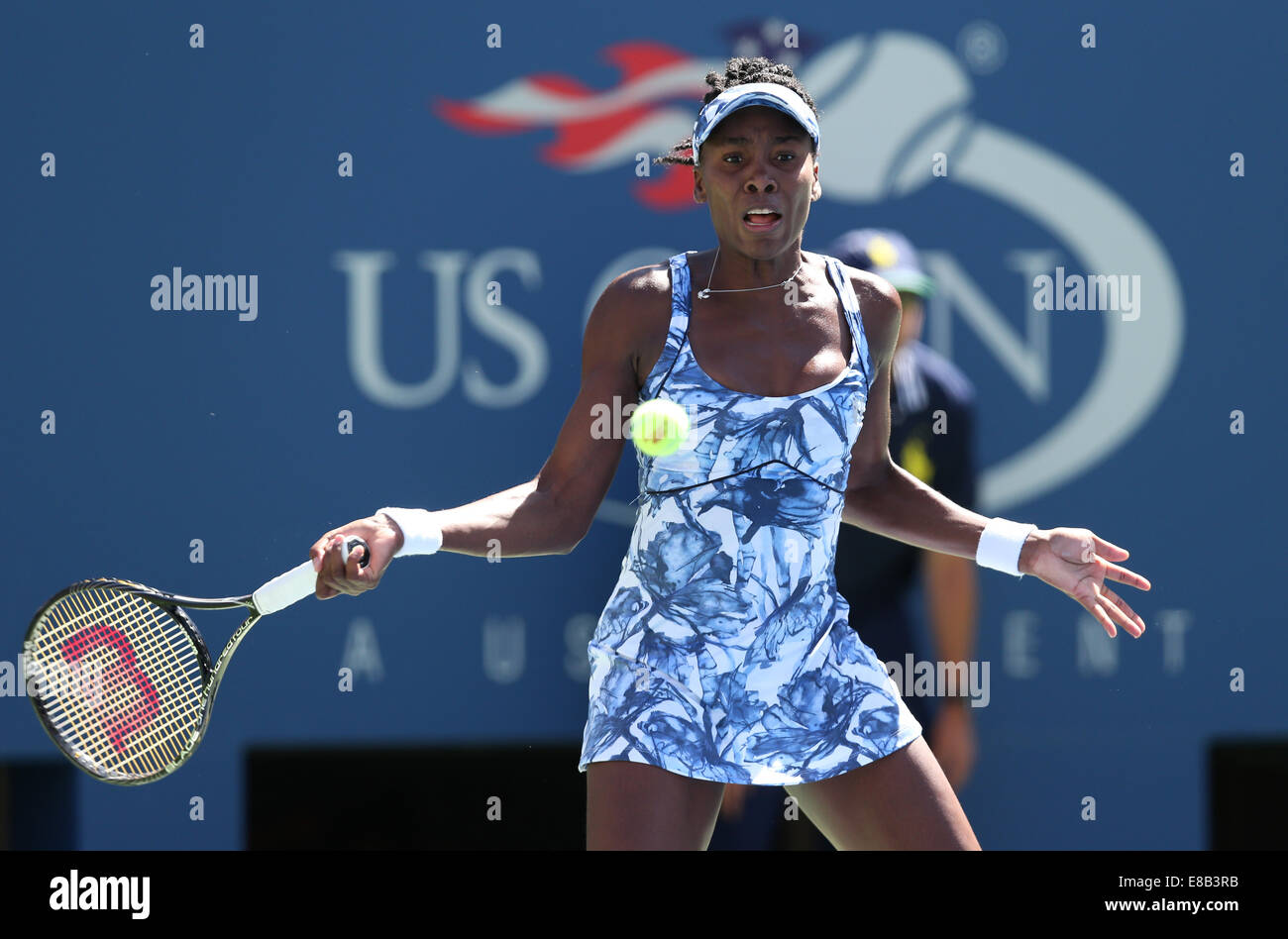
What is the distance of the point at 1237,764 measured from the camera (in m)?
4.82

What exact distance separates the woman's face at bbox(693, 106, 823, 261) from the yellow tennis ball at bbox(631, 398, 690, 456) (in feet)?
1.06

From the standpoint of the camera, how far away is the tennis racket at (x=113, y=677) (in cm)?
298

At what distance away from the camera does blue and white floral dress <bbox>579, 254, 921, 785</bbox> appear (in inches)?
107

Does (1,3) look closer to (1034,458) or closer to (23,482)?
(23,482)

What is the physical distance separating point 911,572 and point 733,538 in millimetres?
1720

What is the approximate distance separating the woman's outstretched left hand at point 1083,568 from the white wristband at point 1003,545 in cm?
1

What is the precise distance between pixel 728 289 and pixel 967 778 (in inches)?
93.9

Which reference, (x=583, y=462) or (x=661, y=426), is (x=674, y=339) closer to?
(x=661, y=426)

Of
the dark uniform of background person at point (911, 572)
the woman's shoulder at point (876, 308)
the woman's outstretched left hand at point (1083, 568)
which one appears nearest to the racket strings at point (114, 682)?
the woman's shoulder at point (876, 308)

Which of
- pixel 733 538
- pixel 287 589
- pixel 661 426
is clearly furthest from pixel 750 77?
pixel 287 589

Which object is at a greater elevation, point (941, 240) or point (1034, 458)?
point (941, 240)

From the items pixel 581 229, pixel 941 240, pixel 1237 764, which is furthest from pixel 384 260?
pixel 1237 764

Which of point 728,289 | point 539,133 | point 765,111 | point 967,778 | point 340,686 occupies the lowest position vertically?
point 967,778

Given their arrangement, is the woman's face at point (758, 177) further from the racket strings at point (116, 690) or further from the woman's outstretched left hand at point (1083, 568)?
the racket strings at point (116, 690)
